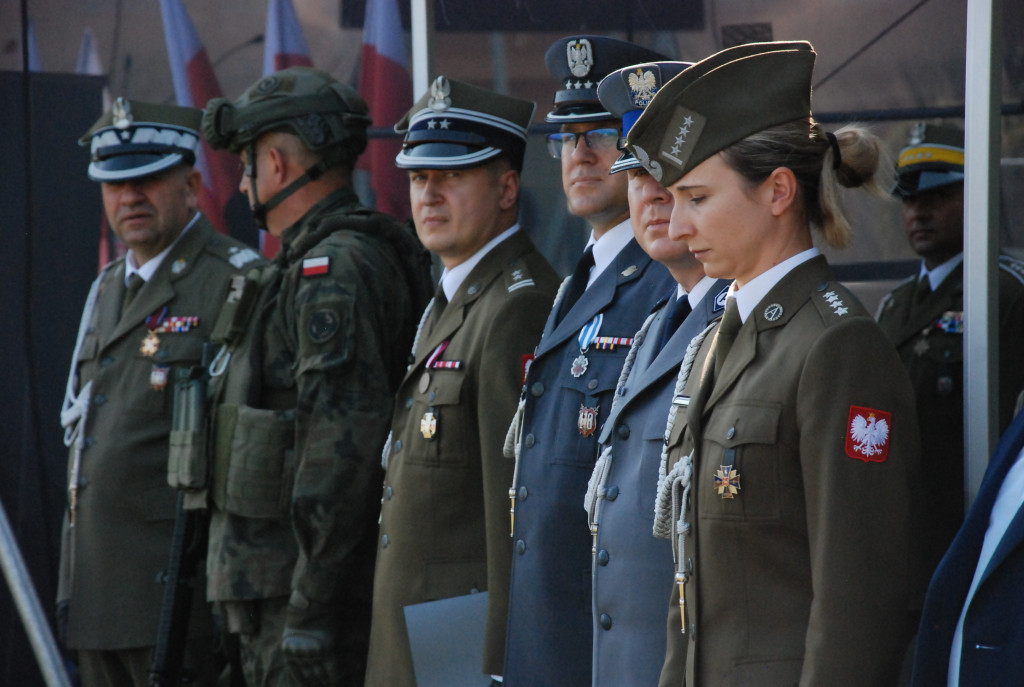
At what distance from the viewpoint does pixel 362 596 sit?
3527 millimetres

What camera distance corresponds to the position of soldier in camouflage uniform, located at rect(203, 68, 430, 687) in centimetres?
343

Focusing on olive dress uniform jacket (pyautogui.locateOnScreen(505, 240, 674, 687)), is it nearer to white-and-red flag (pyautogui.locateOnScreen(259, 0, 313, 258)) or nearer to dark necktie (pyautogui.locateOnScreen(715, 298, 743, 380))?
dark necktie (pyautogui.locateOnScreen(715, 298, 743, 380))

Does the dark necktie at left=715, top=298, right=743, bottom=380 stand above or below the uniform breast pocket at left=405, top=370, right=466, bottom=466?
above

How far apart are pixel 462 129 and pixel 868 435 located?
1688 millimetres

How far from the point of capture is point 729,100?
223 cm

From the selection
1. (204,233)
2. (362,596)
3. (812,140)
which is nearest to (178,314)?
(204,233)

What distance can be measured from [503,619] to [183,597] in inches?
56.6

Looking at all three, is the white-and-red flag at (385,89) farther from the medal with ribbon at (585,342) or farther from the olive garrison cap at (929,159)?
the medal with ribbon at (585,342)

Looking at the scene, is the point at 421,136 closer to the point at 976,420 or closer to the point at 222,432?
the point at 222,432

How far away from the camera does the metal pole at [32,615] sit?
4.62 metres

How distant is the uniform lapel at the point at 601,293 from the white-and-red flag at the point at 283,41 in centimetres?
268

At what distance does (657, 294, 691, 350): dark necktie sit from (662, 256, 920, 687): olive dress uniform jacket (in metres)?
0.35

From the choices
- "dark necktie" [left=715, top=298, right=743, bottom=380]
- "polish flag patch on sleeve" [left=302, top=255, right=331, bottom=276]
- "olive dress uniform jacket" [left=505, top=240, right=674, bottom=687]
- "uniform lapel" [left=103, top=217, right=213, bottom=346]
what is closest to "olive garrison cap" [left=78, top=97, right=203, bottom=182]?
"uniform lapel" [left=103, top=217, right=213, bottom=346]

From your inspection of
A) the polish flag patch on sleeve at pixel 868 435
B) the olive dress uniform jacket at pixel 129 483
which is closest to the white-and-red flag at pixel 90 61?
the olive dress uniform jacket at pixel 129 483
